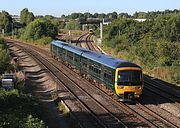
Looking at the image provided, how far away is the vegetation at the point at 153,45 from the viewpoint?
131 feet

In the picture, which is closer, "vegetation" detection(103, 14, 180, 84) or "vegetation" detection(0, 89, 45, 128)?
"vegetation" detection(0, 89, 45, 128)

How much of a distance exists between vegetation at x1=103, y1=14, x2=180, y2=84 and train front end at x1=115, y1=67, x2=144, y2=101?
372 inches

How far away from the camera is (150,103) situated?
2598 cm

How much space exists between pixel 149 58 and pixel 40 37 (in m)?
56.9

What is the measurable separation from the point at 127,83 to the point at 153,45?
2387 centimetres

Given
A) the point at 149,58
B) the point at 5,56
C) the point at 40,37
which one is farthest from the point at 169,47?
the point at 40,37

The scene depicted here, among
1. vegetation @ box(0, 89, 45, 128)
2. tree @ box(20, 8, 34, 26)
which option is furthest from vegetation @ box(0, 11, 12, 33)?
vegetation @ box(0, 89, 45, 128)

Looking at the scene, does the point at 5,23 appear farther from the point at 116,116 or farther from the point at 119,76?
the point at 116,116

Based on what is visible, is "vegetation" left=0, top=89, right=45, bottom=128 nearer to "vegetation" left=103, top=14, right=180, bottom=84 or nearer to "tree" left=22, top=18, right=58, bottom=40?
"vegetation" left=103, top=14, right=180, bottom=84

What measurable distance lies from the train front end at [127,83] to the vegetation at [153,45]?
31.0ft

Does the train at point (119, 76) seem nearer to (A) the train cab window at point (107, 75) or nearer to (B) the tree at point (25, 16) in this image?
(A) the train cab window at point (107, 75)

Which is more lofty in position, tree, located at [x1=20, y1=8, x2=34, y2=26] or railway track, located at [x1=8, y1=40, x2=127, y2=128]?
tree, located at [x1=20, y1=8, x2=34, y2=26]

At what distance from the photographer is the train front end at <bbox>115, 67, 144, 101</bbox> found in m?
25.0

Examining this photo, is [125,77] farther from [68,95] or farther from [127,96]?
[68,95]
